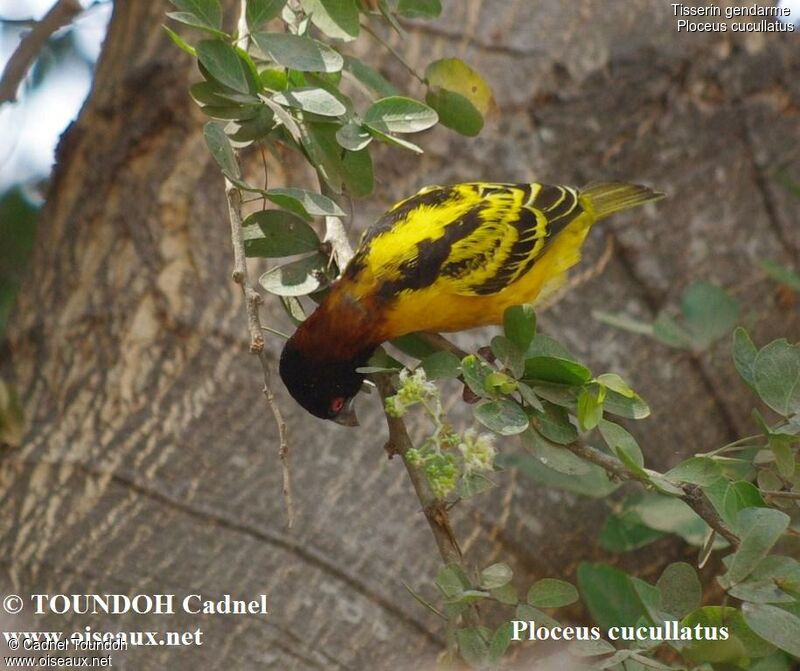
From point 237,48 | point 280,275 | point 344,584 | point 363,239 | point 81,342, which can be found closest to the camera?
point 237,48

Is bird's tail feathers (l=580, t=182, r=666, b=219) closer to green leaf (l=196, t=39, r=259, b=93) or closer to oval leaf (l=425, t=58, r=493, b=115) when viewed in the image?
oval leaf (l=425, t=58, r=493, b=115)

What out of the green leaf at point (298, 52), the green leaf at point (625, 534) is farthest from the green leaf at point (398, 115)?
the green leaf at point (625, 534)

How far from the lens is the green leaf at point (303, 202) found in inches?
76.9

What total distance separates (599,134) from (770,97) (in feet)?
2.28

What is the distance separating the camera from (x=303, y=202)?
1.99 m

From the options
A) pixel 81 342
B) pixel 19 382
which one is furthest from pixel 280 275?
pixel 19 382

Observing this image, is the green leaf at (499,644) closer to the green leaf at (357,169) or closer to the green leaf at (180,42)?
the green leaf at (357,169)

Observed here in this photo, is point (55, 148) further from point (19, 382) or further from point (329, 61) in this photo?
point (329, 61)

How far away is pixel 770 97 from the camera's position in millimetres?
3773

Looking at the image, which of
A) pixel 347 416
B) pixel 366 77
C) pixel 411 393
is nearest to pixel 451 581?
pixel 411 393

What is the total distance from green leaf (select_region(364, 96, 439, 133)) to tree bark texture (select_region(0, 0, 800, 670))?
1164 mm

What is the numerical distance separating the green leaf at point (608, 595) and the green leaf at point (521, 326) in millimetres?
1016

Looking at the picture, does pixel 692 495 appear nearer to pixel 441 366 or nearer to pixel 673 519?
pixel 441 366

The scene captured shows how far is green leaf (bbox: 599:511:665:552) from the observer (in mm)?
3107
